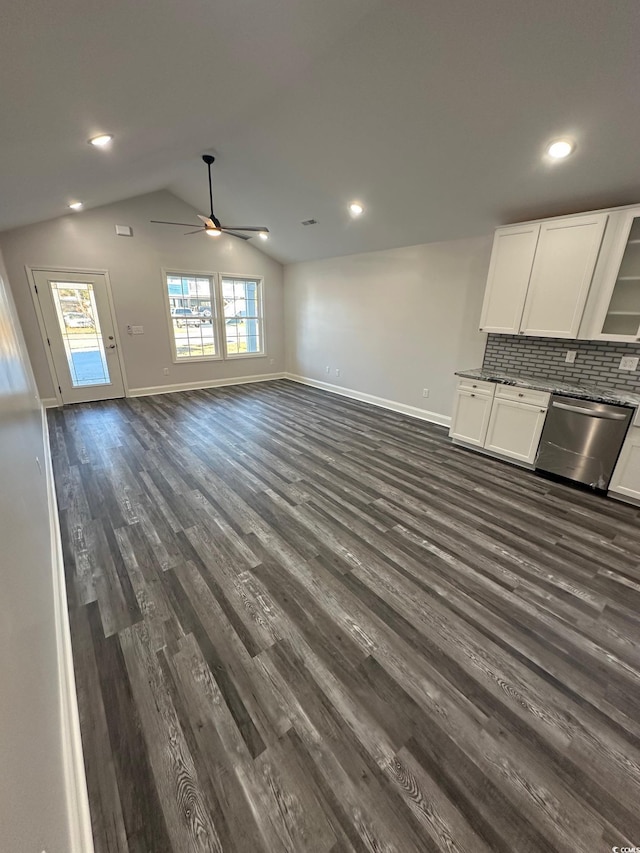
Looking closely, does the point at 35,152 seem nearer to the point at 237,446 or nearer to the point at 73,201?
the point at 73,201

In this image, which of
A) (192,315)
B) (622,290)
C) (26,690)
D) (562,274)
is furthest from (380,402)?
(26,690)

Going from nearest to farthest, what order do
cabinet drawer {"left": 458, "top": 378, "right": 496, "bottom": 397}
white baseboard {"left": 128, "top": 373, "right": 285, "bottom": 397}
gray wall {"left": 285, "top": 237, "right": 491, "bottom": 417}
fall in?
1. cabinet drawer {"left": 458, "top": 378, "right": 496, "bottom": 397}
2. gray wall {"left": 285, "top": 237, "right": 491, "bottom": 417}
3. white baseboard {"left": 128, "top": 373, "right": 285, "bottom": 397}

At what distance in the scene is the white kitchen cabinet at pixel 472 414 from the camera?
13.0 feet

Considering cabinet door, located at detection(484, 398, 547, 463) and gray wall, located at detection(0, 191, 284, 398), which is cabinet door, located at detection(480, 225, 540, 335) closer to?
cabinet door, located at detection(484, 398, 547, 463)

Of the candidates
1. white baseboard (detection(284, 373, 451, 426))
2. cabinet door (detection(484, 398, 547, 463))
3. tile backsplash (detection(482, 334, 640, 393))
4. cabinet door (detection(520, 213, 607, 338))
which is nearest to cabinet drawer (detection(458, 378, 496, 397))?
cabinet door (detection(484, 398, 547, 463))

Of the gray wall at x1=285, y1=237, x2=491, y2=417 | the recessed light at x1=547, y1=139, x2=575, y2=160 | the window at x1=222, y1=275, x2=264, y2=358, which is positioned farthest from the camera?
the window at x1=222, y1=275, x2=264, y2=358

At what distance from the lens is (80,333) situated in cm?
555

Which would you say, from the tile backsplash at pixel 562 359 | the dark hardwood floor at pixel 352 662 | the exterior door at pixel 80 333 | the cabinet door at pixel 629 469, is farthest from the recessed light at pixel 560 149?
the exterior door at pixel 80 333

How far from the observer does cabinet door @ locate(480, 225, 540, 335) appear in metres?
3.52

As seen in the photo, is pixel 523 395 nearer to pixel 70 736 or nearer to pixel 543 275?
pixel 543 275

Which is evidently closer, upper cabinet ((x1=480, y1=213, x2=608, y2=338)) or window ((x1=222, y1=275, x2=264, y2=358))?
upper cabinet ((x1=480, y1=213, x2=608, y2=338))

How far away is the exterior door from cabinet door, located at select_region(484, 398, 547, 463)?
19.5 feet

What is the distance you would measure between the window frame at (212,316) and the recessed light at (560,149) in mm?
5477

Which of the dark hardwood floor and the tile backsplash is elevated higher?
the tile backsplash
